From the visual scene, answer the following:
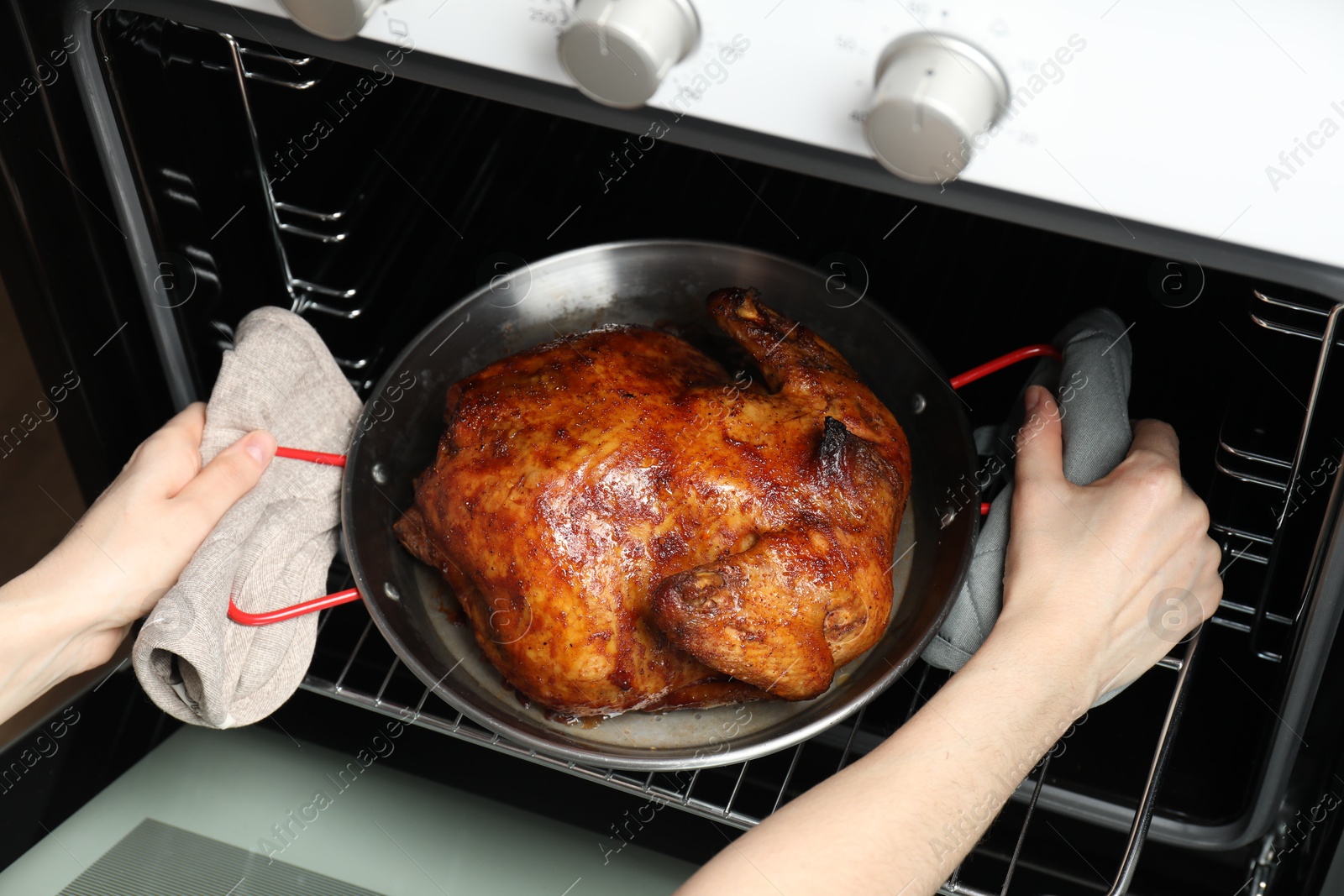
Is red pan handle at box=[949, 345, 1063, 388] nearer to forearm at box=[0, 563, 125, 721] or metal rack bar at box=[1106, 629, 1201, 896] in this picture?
metal rack bar at box=[1106, 629, 1201, 896]

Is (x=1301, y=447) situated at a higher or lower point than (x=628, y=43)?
lower

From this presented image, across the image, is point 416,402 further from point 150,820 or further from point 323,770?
point 150,820

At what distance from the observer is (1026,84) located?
687 mm

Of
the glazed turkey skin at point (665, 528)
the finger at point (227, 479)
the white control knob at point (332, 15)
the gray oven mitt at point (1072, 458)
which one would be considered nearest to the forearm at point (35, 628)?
the finger at point (227, 479)

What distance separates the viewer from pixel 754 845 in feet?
2.86

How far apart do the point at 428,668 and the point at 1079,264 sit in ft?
3.11

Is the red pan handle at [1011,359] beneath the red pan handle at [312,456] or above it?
beneath

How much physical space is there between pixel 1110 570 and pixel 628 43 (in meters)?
0.65

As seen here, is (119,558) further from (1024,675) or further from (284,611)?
(1024,675)

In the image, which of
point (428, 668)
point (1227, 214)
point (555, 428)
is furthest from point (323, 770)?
point (1227, 214)

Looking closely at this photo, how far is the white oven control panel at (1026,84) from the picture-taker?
636 millimetres

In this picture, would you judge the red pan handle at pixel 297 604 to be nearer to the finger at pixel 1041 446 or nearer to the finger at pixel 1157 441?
the finger at pixel 1041 446

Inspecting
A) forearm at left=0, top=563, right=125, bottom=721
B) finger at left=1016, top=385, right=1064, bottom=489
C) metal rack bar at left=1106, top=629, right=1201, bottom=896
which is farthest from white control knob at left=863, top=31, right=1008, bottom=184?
forearm at left=0, top=563, right=125, bottom=721

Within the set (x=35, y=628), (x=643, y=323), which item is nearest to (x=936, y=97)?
(x=643, y=323)
